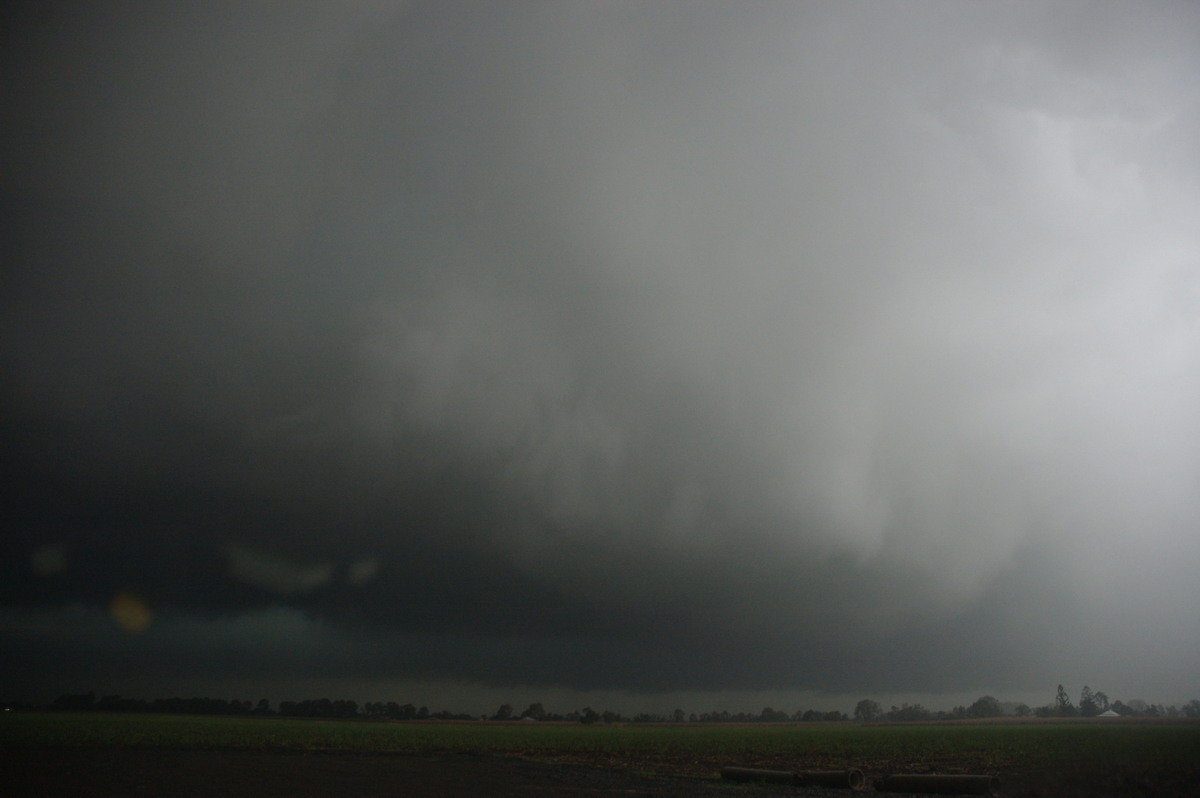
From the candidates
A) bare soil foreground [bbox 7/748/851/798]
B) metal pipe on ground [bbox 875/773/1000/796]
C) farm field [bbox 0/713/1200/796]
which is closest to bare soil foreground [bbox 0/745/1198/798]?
bare soil foreground [bbox 7/748/851/798]

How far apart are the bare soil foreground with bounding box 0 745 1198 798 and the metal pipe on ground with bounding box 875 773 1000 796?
1.98 ft

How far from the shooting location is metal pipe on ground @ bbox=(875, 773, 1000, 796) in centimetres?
2606

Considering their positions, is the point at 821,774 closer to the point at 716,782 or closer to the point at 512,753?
the point at 716,782

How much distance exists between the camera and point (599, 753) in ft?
182

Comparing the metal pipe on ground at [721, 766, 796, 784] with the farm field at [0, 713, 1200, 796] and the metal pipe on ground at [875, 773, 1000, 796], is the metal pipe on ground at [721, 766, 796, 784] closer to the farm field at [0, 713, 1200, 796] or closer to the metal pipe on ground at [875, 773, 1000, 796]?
the farm field at [0, 713, 1200, 796]

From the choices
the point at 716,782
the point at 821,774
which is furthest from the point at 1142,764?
the point at 716,782

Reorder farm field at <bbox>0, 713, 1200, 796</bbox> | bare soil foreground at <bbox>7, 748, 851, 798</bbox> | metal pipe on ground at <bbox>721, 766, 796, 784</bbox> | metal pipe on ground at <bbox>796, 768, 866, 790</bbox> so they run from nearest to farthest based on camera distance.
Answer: farm field at <bbox>0, 713, 1200, 796</bbox>
bare soil foreground at <bbox>7, 748, 851, 798</bbox>
metal pipe on ground at <bbox>796, 768, 866, 790</bbox>
metal pipe on ground at <bbox>721, 766, 796, 784</bbox>

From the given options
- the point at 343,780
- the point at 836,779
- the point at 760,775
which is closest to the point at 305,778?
the point at 343,780

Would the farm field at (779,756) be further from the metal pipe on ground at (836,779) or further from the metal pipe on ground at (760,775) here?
the metal pipe on ground at (836,779)

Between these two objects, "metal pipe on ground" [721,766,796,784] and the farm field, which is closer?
the farm field

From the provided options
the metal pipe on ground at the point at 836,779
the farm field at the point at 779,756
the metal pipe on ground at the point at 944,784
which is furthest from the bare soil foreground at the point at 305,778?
the metal pipe on ground at the point at 944,784

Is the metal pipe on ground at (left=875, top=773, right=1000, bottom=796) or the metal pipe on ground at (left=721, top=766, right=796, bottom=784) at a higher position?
the metal pipe on ground at (left=875, top=773, right=1000, bottom=796)

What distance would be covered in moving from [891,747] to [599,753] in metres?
24.2

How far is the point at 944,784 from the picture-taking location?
2722cm
